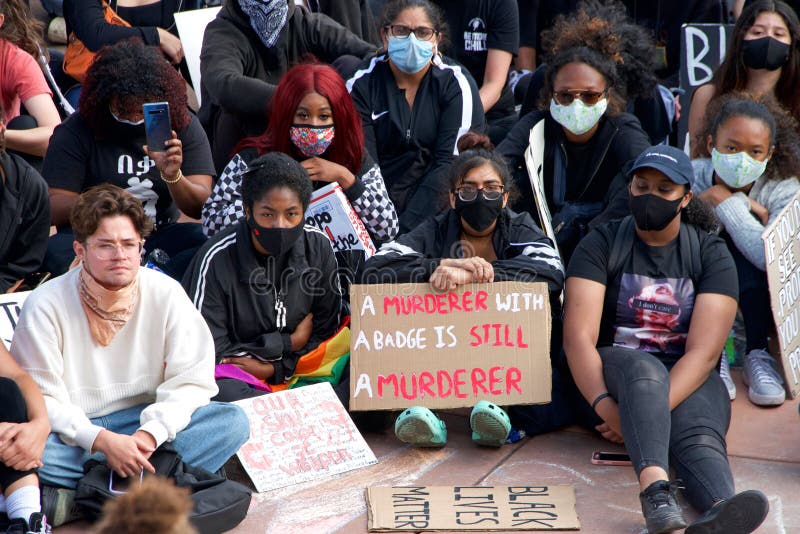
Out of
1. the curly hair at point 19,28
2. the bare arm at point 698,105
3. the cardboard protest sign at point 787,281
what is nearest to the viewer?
the cardboard protest sign at point 787,281

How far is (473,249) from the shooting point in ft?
16.7

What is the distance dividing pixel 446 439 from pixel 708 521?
1.36 m

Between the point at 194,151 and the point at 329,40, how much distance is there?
1.27 m

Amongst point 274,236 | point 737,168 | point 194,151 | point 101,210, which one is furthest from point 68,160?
point 737,168

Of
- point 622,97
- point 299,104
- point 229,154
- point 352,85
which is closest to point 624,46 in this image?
point 622,97

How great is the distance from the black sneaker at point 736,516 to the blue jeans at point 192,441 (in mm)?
1730

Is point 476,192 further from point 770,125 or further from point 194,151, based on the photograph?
point 194,151

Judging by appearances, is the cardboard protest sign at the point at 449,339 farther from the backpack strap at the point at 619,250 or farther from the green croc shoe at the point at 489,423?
the backpack strap at the point at 619,250

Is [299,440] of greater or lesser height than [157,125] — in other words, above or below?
below

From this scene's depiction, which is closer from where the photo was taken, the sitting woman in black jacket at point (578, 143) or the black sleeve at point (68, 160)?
the black sleeve at point (68, 160)

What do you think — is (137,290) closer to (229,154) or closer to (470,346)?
(470,346)

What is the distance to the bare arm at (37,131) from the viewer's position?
6.21 metres

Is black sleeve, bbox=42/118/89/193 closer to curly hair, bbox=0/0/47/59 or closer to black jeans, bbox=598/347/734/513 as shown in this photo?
curly hair, bbox=0/0/47/59

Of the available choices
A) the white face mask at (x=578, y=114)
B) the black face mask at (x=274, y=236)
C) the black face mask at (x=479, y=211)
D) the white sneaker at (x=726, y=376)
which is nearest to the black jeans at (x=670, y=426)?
the white sneaker at (x=726, y=376)
